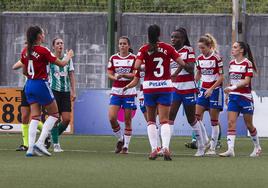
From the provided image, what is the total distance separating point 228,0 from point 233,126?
401 inches

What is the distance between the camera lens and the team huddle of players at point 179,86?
15.9m

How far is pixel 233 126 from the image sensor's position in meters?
17.4

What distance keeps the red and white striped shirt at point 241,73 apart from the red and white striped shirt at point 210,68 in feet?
2.59

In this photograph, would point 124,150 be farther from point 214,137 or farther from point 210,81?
point 210,81

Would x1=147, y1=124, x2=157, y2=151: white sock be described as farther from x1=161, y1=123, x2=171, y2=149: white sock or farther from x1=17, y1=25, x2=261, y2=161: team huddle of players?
x1=161, y1=123, x2=171, y2=149: white sock

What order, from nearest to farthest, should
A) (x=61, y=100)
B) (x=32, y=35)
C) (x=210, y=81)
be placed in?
(x=32, y=35) → (x=210, y=81) → (x=61, y=100)

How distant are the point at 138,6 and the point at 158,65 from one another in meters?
12.2

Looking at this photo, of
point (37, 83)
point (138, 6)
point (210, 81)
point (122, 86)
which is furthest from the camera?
point (138, 6)

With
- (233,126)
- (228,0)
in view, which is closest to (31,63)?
(233,126)

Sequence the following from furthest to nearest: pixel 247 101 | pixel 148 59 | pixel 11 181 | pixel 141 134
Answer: pixel 141 134 → pixel 247 101 → pixel 148 59 → pixel 11 181

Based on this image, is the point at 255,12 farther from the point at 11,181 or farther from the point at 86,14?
the point at 11,181

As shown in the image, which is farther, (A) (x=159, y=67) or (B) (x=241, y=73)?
(B) (x=241, y=73)

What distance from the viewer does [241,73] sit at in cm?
1736

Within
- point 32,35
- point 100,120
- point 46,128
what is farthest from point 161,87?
point 100,120
